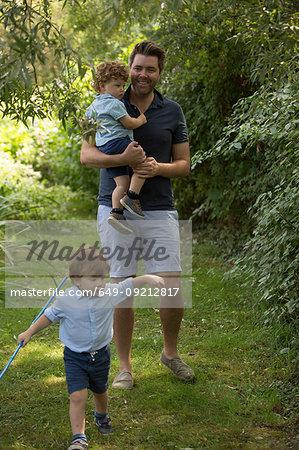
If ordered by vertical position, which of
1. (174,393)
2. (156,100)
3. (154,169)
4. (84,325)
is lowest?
(174,393)

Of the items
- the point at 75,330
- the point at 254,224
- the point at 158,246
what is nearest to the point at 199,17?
the point at 254,224

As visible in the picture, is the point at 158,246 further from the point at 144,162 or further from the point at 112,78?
the point at 112,78

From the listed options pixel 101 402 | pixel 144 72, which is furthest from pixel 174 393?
pixel 144 72

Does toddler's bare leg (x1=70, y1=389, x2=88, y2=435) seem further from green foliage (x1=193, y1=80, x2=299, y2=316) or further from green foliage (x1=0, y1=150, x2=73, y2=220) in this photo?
green foliage (x1=0, y1=150, x2=73, y2=220)

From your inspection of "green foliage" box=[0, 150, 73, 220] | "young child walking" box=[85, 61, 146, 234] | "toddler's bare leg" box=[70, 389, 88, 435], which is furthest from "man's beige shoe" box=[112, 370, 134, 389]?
"green foliage" box=[0, 150, 73, 220]

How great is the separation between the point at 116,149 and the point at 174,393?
4.71 feet

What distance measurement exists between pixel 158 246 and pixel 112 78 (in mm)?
1035

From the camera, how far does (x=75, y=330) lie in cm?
273

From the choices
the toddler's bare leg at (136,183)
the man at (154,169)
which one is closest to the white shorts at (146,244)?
the man at (154,169)

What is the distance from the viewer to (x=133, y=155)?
10.4 feet

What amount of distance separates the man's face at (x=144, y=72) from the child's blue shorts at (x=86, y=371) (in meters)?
1.50

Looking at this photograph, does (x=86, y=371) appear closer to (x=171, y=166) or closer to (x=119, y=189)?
(x=119, y=189)

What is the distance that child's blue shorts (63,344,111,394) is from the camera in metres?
2.69

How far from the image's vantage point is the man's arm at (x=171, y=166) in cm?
321
